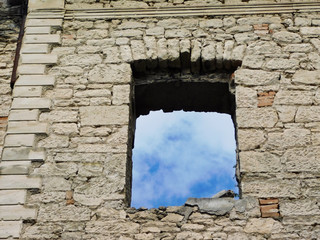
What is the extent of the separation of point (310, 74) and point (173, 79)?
1562 millimetres

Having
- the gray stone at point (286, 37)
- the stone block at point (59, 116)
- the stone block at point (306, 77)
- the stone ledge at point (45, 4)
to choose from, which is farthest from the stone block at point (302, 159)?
the stone ledge at point (45, 4)

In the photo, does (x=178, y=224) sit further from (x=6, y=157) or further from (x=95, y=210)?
(x=6, y=157)

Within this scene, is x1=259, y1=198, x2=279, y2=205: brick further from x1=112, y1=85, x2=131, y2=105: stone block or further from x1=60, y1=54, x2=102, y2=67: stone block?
x1=60, y1=54, x2=102, y2=67: stone block

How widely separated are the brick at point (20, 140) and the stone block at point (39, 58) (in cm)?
103

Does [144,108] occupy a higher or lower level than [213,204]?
higher

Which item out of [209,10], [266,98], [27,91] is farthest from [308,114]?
[27,91]

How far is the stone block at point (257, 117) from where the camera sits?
16.4 ft

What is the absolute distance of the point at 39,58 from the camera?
5.66m

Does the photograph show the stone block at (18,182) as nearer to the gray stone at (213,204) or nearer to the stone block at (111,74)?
the stone block at (111,74)

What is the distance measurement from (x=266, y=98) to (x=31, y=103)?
102 inches

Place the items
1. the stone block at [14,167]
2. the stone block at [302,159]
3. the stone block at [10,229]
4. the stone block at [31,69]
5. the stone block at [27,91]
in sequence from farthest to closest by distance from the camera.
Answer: the stone block at [31,69], the stone block at [27,91], the stone block at [14,167], the stone block at [302,159], the stone block at [10,229]

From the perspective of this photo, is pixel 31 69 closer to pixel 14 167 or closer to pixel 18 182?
pixel 14 167

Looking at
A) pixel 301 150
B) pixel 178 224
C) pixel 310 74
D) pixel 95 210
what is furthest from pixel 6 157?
pixel 310 74

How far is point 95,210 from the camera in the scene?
458 centimetres
